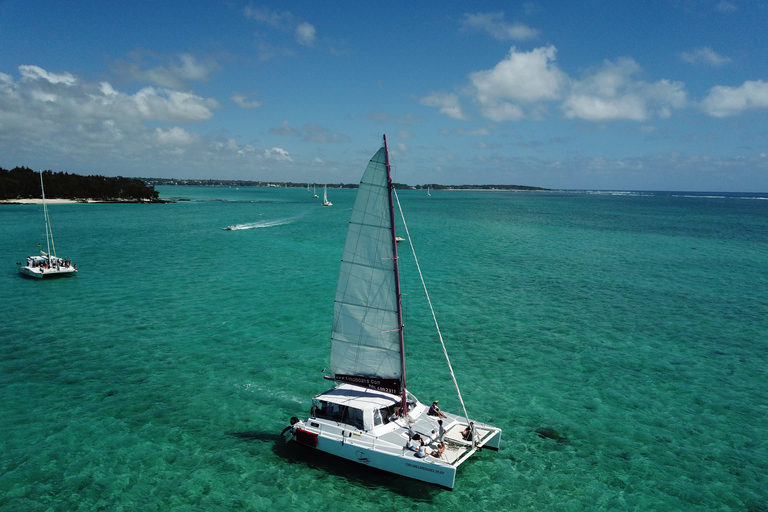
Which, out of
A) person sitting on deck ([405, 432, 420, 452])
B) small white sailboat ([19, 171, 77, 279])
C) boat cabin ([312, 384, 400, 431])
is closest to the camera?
person sitting on deck ([405, 432, 420, 452])

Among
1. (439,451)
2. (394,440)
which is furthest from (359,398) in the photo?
(439,451)

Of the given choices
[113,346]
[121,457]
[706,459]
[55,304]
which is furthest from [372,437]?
[55,304]

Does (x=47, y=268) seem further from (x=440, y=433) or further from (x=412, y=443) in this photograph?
(x=440, y=433)

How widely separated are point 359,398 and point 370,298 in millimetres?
5059

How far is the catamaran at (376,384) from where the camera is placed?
19.9 metres

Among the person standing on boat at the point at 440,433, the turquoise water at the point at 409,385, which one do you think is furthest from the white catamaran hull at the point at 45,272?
the person standing on boat at the point at 440,433

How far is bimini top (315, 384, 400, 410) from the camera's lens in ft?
70.6

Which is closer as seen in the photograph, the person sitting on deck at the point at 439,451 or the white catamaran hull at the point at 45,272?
the person sitting on deck at the point at 439,451

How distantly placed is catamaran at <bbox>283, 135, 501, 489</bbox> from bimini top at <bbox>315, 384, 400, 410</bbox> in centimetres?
5

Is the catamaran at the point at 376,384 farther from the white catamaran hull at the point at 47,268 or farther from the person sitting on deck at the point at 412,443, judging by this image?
the white catamaran hull at the point at 47,268

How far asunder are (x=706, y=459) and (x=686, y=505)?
4474 millimetres

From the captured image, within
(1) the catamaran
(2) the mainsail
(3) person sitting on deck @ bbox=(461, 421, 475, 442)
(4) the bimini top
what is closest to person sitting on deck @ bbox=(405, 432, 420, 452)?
(1) the catamaran

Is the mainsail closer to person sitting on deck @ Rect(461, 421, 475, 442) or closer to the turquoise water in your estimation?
person sitting on deck @ Rect(461, 421, 475, 442)

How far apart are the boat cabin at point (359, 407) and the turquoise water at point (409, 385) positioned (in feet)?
7.15
